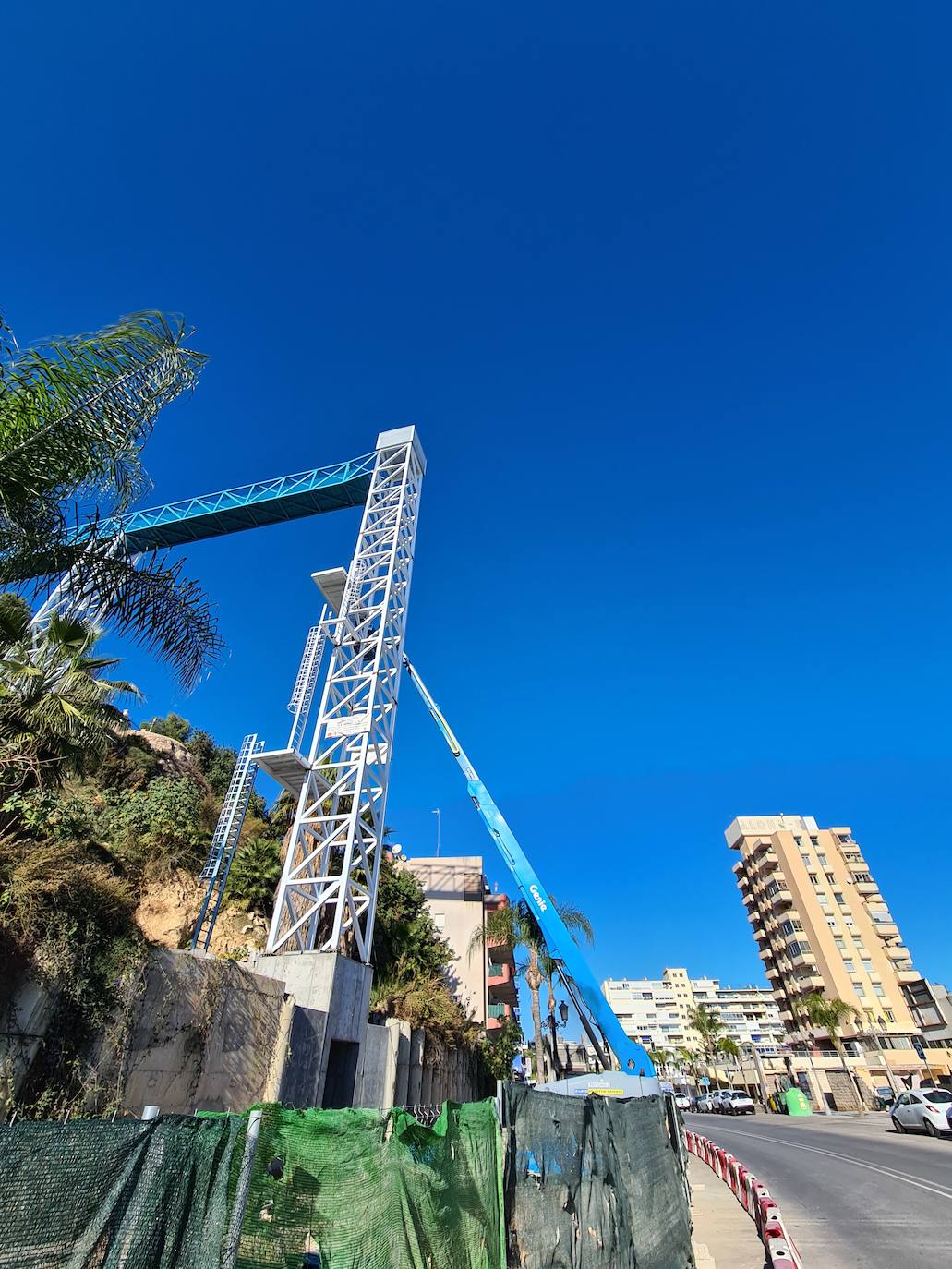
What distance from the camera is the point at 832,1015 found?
53.7 m

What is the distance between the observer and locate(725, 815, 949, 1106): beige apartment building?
51.8 m

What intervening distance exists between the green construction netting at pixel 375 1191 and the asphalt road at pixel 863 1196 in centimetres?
548

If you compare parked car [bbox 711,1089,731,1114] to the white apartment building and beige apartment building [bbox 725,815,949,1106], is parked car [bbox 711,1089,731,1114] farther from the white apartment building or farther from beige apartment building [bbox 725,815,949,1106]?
the white apartment building

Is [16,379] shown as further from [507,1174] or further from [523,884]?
[523,884]

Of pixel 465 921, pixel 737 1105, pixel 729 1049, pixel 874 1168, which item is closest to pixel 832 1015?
pixel 737 1105

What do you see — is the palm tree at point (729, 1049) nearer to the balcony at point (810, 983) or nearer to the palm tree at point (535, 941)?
the balcony at point (810, 983)

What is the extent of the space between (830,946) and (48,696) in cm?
7094

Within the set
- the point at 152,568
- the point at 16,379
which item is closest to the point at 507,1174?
the point at 152,568

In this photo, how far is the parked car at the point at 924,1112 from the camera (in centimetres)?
1873

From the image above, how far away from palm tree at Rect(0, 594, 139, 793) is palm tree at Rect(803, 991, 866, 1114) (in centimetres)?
6334

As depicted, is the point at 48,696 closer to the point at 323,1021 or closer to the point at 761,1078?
Answer: the point at 323,1021

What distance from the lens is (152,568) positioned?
330 inches

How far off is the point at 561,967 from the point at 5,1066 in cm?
1385

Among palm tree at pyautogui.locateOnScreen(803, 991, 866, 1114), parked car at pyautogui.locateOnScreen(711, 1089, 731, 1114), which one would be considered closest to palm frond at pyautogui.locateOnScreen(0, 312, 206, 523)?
parked car at pyautogui.locateOnScreen(711, 1089, 731, 1114)
